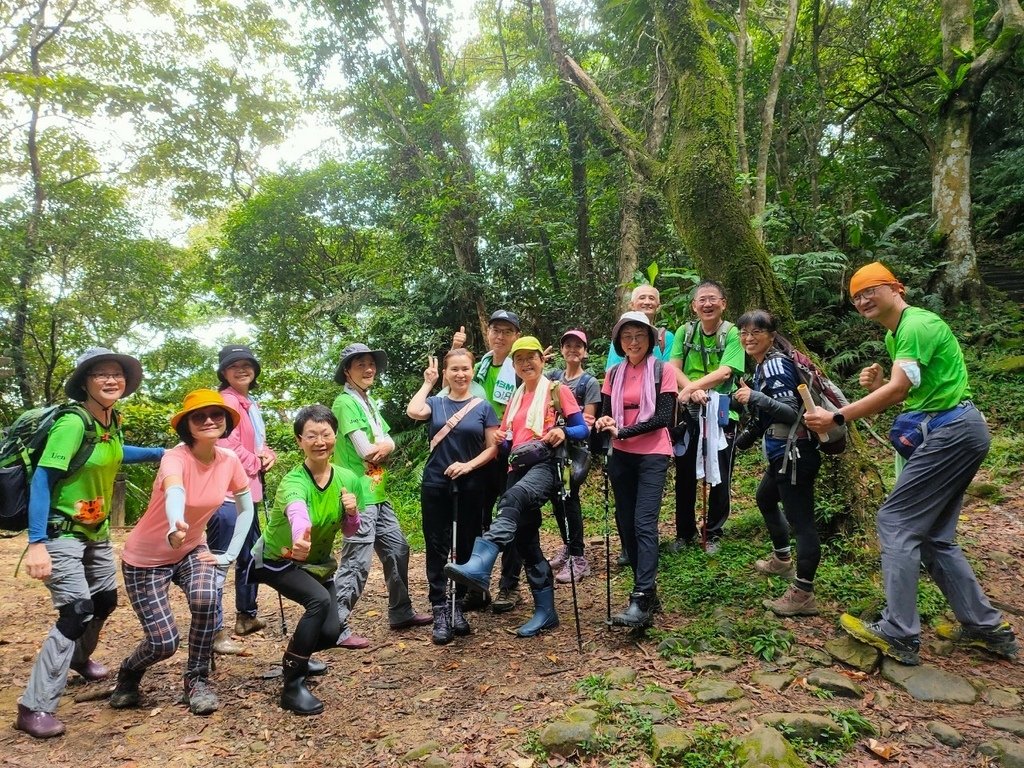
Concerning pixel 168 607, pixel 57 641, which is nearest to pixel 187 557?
pixel 168 607

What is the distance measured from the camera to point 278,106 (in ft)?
66.2

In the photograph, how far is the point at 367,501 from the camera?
4.35 meters

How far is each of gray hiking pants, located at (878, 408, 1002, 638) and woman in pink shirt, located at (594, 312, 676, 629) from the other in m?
1.37

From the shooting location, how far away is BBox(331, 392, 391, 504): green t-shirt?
4520 millimetres

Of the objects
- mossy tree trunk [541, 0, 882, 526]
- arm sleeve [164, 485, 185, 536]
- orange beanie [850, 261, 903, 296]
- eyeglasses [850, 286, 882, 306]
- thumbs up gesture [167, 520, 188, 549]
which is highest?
mossy tree trunk [541, 0, 882, 526]

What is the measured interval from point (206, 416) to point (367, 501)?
1.25m

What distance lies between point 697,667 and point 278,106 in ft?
72.5

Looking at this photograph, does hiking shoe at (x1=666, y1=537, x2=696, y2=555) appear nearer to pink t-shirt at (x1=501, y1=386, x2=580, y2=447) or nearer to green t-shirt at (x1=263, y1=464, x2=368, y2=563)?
pink t-shirt at (x1=501, y1=386, x2=580, y2=447)

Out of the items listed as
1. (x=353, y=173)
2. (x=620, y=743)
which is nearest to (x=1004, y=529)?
(x=620, y=743)

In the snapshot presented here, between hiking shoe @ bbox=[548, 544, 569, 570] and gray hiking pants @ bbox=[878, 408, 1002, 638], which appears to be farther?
hiking shoe @ bbox=[548, 544, 569, 570]

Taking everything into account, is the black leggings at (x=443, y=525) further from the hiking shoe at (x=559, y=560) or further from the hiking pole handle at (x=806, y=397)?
the hiking pole handle at (x=806, y=397)

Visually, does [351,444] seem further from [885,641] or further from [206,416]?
[885,641]

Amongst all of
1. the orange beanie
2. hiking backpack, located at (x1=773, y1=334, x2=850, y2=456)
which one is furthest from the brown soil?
the orange beanie

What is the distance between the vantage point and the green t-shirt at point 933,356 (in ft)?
11.0
